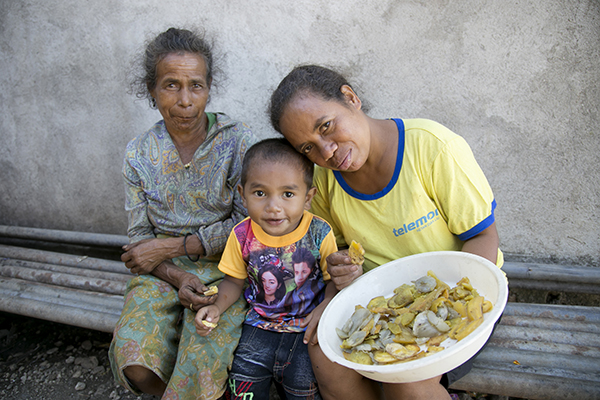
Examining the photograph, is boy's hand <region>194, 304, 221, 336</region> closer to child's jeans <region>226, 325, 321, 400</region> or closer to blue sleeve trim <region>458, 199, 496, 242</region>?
child's jeans <region>226, 325, 321, 400</region>

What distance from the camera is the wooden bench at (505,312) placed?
168 centimetres

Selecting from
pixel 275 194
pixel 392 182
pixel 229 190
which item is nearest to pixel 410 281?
pixel 392 182

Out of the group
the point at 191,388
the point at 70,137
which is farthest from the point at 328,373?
the point at 70,137

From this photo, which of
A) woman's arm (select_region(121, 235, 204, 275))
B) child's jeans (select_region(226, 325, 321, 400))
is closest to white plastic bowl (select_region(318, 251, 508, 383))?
child's jeans (select_region(226, 325, 321, 400))

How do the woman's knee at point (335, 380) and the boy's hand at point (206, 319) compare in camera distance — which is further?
the boy's hand at point (206, 319)

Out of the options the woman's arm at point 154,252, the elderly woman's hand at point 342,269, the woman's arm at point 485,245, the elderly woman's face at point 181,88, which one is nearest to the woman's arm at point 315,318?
the elderly woman's hand at point 342,269

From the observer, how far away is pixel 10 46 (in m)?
3.20

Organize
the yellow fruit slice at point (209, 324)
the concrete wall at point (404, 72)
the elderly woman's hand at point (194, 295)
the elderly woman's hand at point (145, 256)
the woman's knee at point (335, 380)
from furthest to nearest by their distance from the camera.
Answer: the concrete wall at point (404, 72), the elderly woman's hand at point (145, 256), the elderly woman's hand at point (194, 295), the yellow fruit slice at point (209, 324), the woman's knee at point (335, 380)

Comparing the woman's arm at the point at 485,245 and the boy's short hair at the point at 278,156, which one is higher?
the boy's short hair at the point at 278,156

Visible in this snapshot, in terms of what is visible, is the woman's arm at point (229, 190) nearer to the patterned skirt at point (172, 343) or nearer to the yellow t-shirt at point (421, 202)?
the patterned skirt at point (172, 343)

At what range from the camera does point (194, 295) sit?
1782 mm

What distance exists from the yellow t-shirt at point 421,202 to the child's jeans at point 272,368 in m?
0.51

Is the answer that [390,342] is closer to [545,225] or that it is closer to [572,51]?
[545,225]

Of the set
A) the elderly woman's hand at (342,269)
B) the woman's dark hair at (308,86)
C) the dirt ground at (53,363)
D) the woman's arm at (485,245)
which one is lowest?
the dirt ground at (53,363)
